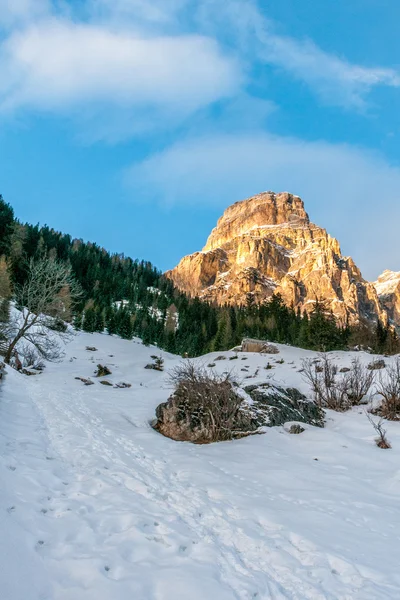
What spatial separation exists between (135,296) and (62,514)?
3726 inches

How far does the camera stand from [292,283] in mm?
181750

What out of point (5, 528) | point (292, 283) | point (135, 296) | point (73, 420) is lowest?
point (73, 420)

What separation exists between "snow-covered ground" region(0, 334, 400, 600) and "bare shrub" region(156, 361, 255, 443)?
2.26ft

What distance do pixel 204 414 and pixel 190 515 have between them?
6.09 m

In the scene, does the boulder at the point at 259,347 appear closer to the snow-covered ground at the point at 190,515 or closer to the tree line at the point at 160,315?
the tree line at the point at 160,315

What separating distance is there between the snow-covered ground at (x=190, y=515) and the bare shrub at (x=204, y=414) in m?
0.69

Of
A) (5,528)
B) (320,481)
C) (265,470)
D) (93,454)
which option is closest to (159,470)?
(93,454)

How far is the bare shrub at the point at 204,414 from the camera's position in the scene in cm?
1080

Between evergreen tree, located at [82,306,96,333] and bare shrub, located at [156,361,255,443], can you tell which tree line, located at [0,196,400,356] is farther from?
bare shrub, located at [156,361,255,443]

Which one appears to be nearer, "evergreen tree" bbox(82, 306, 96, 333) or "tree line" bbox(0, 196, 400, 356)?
"tree line" bbox(0, 196, 400, 356)

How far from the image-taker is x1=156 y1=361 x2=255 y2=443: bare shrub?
10.8 m

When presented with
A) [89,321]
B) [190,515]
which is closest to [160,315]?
[89,321]

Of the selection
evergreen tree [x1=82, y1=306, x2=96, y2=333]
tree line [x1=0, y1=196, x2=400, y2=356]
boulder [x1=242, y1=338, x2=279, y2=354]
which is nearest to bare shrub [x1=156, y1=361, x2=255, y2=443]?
tree line [x1=0, y1=196, x2=400, y2=356]

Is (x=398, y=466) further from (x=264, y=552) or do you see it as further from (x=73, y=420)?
(x=73, y=420)
